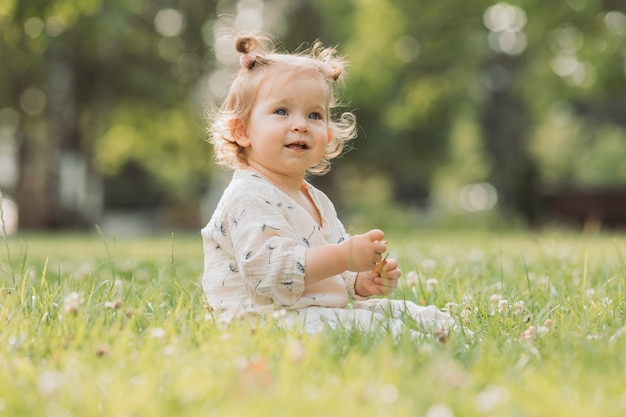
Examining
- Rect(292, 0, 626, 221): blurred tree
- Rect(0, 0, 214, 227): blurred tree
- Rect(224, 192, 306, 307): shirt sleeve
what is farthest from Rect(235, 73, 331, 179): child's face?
Rect(0, 0, 214, 227): blurred tree

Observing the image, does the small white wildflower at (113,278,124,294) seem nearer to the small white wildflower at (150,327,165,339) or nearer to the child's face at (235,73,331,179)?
the child's face at (235,73,331,179)

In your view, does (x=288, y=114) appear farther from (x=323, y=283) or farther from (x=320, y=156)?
(x=323, y=283)

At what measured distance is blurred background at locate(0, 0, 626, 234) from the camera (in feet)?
63.2

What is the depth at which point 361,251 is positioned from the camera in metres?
3.06

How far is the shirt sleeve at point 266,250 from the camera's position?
10.1 ft

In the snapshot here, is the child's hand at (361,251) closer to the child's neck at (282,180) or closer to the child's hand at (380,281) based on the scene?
the child's hand at (380,281)

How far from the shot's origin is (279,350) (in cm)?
251

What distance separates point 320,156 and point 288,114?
9.6 inches

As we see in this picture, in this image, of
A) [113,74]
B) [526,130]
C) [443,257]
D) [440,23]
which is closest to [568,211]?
[440,23]

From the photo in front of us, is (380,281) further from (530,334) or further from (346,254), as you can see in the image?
(530,334)

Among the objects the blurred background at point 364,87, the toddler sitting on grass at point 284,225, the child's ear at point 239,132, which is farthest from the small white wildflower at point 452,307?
the blurred background at point 364,87

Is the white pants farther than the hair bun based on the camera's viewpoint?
No

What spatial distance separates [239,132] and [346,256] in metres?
0.84

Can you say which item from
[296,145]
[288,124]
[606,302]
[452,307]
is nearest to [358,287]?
[452,307]
